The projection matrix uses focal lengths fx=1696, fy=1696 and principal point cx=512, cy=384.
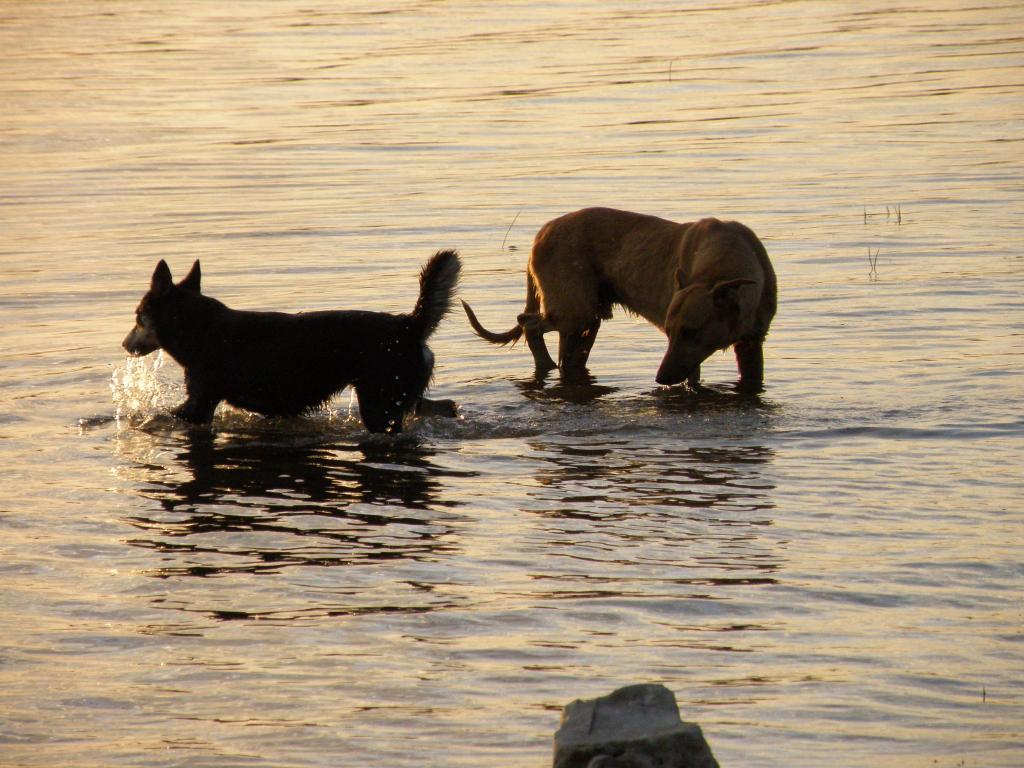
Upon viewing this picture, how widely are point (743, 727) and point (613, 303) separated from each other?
665 cm

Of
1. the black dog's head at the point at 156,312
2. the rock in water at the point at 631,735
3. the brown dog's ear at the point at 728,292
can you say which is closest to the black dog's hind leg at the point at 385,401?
the black dog's head at the point at 156,312

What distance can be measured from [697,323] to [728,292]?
27 cm

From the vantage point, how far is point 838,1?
3725 cm

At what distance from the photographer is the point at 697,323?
33.9ft

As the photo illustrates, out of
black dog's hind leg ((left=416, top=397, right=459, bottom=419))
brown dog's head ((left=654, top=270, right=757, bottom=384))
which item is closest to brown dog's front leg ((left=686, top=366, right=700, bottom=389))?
brown dog's head ((left=654, top=270, right=757, bottom=384))

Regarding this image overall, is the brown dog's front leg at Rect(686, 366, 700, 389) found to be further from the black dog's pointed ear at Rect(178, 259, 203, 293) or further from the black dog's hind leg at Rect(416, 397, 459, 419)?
the black dog's pointed ear at Rect(178, 259, 203, 293)

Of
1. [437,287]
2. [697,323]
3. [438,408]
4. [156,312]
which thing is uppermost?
[437,287]

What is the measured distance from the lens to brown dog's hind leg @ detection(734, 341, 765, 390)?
10.8 m

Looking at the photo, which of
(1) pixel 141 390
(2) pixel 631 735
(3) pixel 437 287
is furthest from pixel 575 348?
(2) pixel 631 735

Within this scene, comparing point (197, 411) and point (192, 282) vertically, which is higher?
point (192, 282)

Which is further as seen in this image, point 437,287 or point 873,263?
point 873,263

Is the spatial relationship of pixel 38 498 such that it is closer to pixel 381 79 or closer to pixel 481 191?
pixel 481 191

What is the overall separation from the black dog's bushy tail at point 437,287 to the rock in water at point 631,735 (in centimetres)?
497

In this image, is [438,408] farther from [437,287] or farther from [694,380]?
[694,380]
